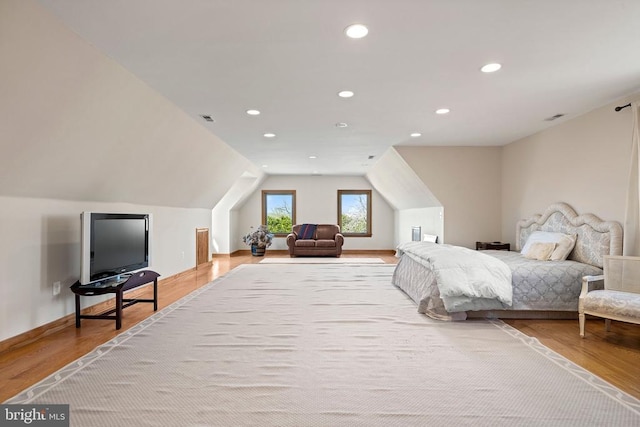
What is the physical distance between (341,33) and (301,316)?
8.47ft

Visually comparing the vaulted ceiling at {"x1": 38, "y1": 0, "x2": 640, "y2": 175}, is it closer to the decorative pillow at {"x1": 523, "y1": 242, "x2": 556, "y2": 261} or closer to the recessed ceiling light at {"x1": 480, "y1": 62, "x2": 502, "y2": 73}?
the recessed ceiling light at {"x1": 480, "y1": 62, "x2": 502, "y2": 73}

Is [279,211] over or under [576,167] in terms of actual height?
under

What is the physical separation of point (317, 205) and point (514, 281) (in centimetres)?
706

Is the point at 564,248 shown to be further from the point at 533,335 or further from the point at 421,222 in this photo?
the point at 421,222

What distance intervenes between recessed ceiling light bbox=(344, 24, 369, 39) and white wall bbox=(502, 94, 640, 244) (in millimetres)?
3205

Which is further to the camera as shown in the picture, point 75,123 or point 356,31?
point 75,123

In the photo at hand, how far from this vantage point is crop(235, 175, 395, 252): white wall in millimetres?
10086

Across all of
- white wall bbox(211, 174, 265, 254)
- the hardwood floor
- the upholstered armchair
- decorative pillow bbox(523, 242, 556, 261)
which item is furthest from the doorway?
the upholstered armchair

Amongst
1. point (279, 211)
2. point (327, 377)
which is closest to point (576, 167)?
point (327, 377)

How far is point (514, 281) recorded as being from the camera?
3.45 m

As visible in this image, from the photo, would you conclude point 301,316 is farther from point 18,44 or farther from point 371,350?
point 18,44

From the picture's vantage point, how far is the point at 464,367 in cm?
231

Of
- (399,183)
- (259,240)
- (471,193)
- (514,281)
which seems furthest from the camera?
(259,240)

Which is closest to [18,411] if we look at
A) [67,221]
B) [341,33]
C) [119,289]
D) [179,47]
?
[119,289]
